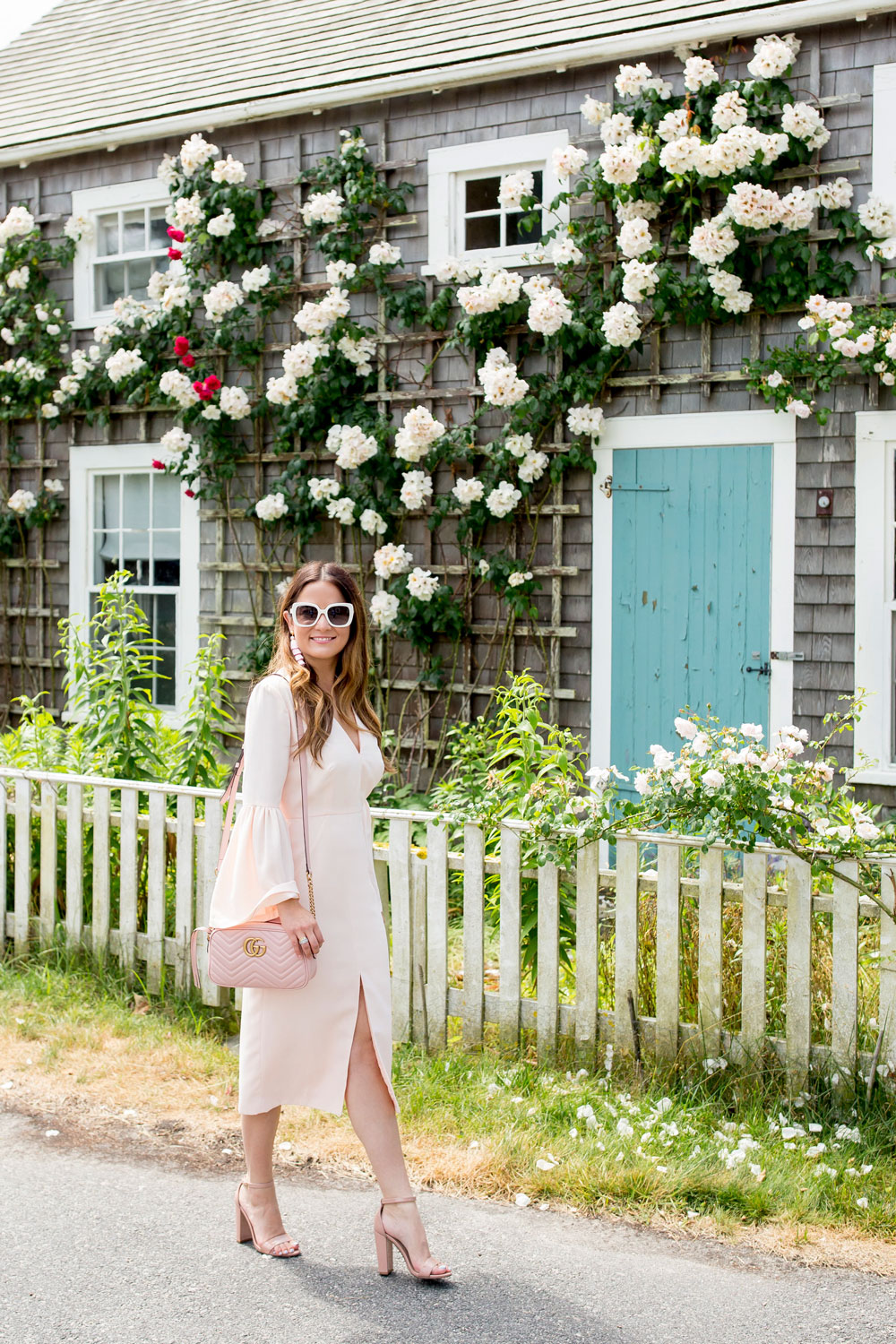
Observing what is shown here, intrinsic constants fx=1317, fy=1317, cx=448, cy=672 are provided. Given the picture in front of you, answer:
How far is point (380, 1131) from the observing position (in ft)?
11.1

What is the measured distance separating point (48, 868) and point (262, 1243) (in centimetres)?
271

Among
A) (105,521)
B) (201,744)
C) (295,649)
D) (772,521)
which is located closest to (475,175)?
(772,521)

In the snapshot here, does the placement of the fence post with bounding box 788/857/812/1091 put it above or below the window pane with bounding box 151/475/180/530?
below

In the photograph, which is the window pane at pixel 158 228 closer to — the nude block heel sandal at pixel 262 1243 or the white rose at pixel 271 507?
the white rose at pixel 271 507

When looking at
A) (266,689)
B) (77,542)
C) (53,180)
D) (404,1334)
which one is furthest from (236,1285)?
(53,180)

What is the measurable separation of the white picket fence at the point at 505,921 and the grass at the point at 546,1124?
14 centimetres

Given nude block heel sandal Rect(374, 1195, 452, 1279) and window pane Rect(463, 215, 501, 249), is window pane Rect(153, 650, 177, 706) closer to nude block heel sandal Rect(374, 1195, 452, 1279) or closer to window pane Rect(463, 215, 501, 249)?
window pane Rect(463, 215, 501, 249)

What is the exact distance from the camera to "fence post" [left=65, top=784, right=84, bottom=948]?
223 inches

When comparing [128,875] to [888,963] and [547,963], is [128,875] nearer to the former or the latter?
[547,963]

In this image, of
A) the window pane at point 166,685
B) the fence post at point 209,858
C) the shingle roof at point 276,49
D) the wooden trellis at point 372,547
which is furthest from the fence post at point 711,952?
the window pane at point 166,685

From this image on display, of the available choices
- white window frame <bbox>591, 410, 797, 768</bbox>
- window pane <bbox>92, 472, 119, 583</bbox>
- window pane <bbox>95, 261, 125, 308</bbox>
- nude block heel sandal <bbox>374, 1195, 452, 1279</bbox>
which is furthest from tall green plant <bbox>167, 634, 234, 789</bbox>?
window pane <bbox>95, 261, 125, 308</bbox>

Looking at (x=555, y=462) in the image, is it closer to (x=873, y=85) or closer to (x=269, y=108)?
(x=873, y=85)

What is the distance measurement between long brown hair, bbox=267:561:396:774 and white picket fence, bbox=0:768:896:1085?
1.26 meters

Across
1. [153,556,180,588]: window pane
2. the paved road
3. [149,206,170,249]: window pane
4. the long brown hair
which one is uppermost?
[149,206,170,249]: window pane
